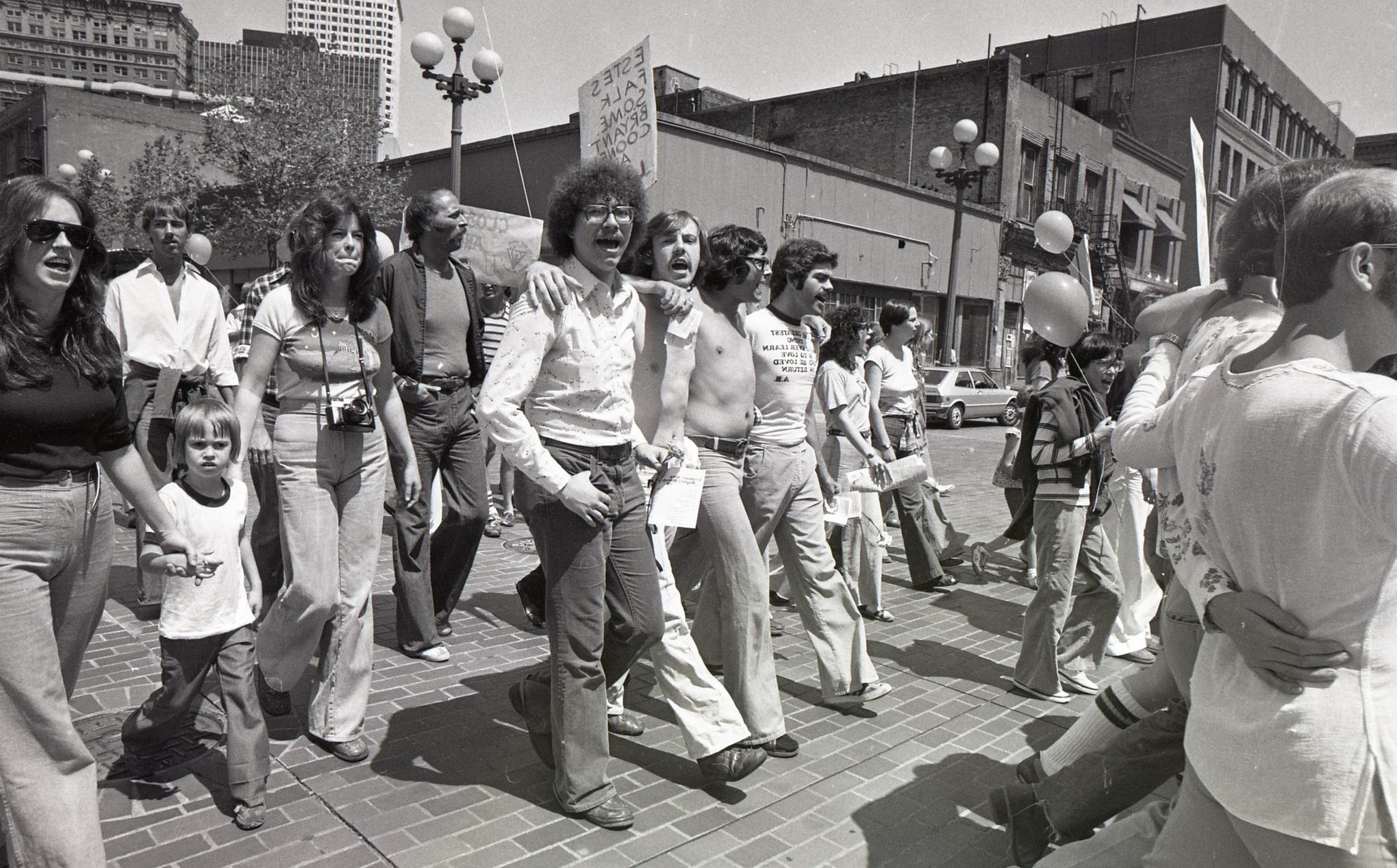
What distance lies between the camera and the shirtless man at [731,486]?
3781mm

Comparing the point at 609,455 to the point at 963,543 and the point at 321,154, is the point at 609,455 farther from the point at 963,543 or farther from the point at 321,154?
the point at 321,154

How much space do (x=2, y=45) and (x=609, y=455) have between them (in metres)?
89.6

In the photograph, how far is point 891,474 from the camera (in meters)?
5.52

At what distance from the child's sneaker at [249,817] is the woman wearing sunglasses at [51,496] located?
578 mm

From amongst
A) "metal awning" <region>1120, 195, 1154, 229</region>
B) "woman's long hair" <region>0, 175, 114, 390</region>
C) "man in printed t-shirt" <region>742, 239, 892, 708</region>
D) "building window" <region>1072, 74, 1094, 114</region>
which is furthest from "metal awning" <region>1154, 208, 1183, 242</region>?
"woman's long hair" <region>0, 175, 114, 390</region>

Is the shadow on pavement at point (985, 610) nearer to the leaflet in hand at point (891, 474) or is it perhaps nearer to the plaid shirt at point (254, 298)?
the leaflet in hand at point (891, 474)

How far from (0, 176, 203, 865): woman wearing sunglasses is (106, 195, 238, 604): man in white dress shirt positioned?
2.47 m

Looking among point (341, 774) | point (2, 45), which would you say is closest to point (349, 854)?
point (341, 774)

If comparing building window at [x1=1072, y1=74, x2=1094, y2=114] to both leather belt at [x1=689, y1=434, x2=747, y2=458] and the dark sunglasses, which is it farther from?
the dark sunglasses

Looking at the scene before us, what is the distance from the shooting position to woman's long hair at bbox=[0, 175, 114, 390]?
8.30ft

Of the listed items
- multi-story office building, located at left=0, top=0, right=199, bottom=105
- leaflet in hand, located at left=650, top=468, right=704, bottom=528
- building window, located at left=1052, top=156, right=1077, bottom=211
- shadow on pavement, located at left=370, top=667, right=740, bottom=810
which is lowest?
shadow on pavement, located at left=370, top=667, right=740, bottom=810

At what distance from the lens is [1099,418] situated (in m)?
5.16

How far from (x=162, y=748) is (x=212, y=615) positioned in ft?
2.36

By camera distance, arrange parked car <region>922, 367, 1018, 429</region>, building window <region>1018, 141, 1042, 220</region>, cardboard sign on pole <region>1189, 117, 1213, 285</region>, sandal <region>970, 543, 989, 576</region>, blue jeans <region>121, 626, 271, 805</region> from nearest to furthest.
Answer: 1. blue jeans <region>121, 626, 271, 805</region>
2. cardboard sign on pole <region>1189, 117, 1213, 285</region>
3. sandal <region>970, 543, 989, 576</region>
4. parked car <region>922, 367, 1018, 429</region>
5. building window <region>1018, 141, 1042, 220</region>
